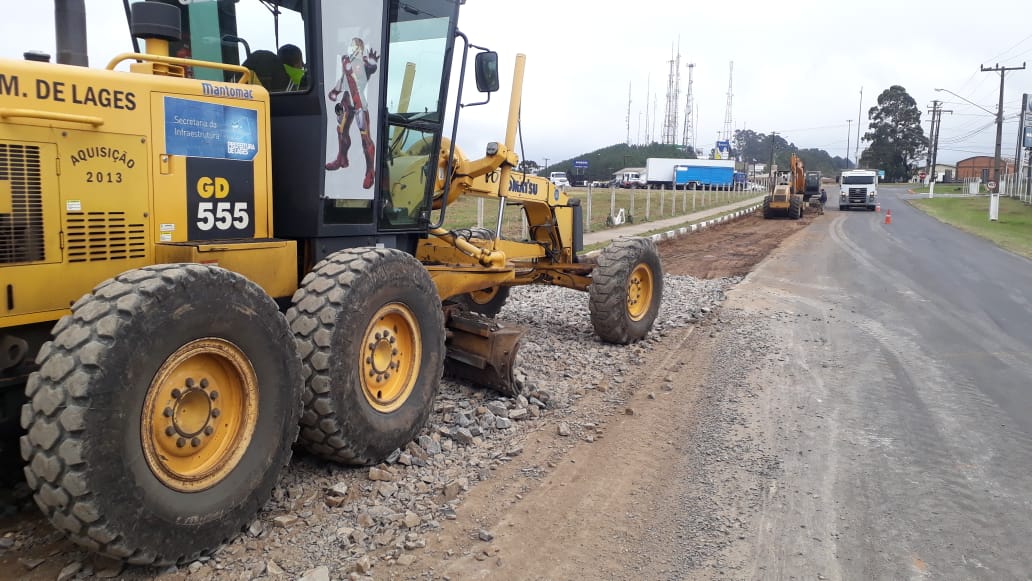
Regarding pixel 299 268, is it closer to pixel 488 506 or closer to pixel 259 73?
pixel 259 73

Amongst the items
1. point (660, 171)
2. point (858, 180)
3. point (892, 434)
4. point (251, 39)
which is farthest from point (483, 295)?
point (660, 171)

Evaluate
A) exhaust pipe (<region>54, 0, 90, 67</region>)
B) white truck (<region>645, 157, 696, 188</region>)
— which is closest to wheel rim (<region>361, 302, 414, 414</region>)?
exhaust pipe (<region>54, 0, 90, 67</region>)

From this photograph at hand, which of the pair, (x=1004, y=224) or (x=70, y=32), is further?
(x=1004, y=224)

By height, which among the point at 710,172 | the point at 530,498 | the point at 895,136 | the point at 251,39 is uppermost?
the point at 895,136

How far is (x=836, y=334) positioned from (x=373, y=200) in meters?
5.86

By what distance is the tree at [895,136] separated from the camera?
106 metres

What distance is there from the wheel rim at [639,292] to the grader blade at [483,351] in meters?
2.56

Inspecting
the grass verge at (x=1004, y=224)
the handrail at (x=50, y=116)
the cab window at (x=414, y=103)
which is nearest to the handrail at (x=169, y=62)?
the handrail at (x=50, y=116)

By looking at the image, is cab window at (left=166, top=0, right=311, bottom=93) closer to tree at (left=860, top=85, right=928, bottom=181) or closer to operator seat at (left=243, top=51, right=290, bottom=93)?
operator seat at (left=243, top=51, right=290, bottom=93)

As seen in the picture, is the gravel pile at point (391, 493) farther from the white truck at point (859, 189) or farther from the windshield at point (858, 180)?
the windshield at point (858, 180)

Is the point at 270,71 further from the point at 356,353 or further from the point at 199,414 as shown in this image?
the point at 199,414

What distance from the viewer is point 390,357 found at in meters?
4.84

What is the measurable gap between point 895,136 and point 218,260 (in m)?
118

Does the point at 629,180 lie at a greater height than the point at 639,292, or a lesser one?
greater
